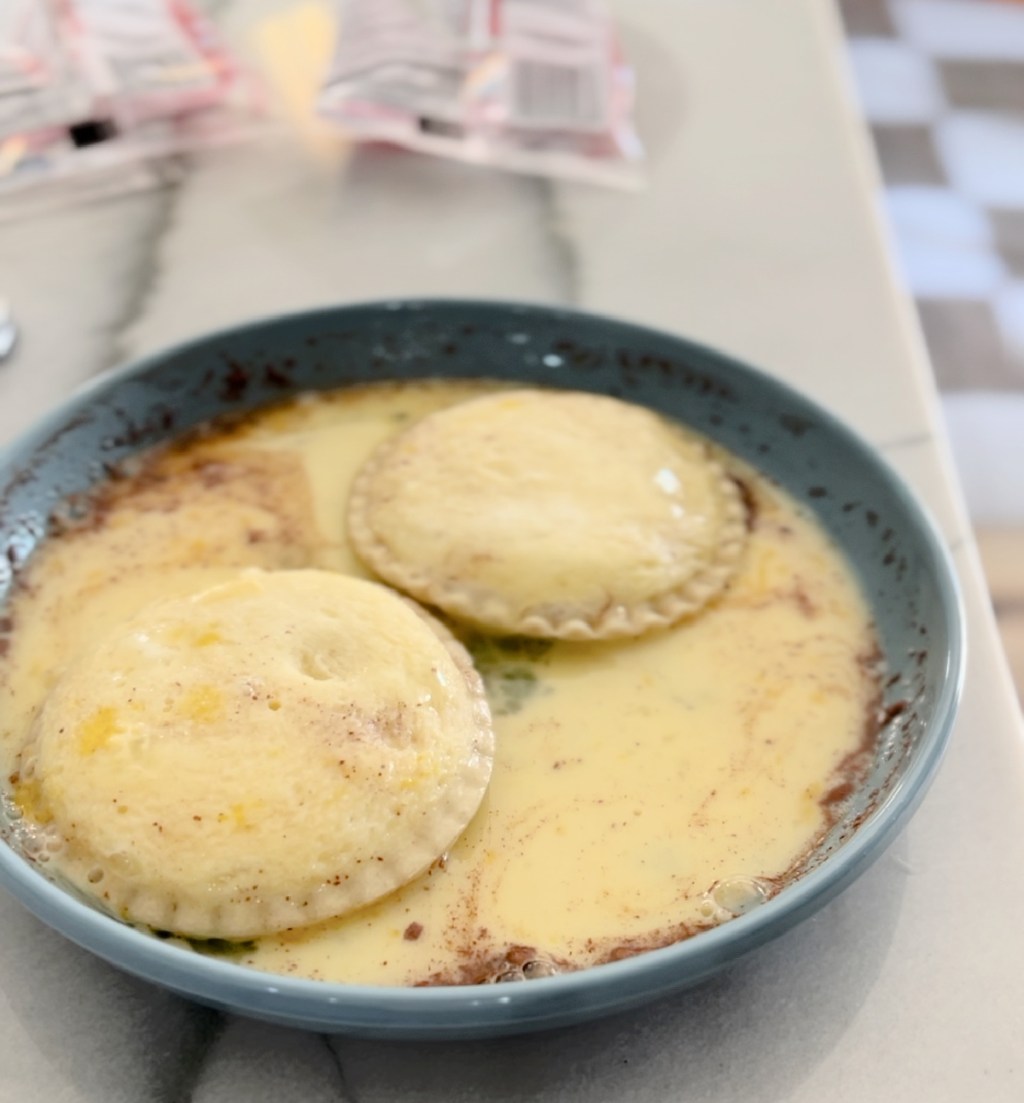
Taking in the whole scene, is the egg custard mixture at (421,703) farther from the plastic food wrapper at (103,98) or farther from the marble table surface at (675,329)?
the plastic food wrapper at (103,98)

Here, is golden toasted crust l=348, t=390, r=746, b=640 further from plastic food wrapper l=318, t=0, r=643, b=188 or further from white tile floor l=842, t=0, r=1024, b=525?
plastic food wrapper l=318, t=0, r=643, b=188

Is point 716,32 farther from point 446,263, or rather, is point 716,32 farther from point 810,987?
point 810,987

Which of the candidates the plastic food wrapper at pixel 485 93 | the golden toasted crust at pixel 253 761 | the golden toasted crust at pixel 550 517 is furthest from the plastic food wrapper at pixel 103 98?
the golden toasted crust at pixel 253 761

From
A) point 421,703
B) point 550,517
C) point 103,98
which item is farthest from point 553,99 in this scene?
point 421,703

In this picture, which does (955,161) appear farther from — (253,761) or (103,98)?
(253,761)

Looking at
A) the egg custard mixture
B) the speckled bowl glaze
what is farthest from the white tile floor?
the egg custard mixture

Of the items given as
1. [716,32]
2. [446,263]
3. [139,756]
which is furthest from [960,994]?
[716,32]
